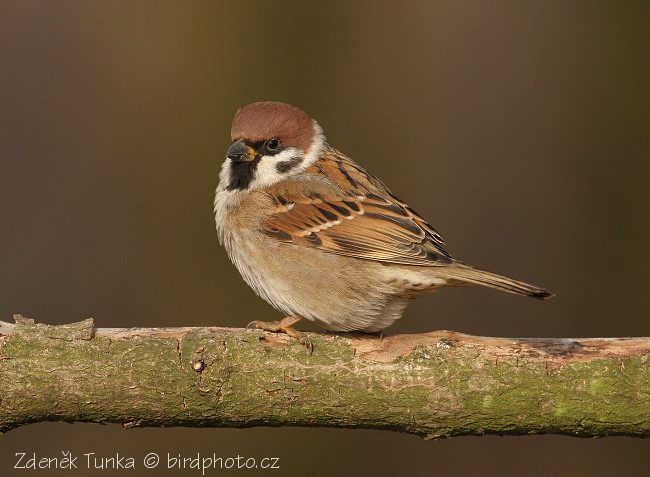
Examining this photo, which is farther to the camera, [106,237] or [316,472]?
[106,237]

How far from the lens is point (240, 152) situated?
4527mm

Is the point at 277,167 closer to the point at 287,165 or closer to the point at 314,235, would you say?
the point at 287,165

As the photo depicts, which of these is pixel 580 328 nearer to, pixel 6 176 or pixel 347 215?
pixel 347 215

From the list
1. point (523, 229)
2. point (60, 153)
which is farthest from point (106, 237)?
point (523, 229)

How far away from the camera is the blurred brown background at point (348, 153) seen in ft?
21.9

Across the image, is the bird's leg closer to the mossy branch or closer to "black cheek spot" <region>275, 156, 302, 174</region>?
the mossy branch

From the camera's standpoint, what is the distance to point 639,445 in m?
6.54

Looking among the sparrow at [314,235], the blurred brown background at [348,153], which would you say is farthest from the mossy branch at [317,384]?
the blurred brown background at [348,153]

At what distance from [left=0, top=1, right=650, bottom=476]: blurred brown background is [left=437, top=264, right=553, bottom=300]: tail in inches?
112

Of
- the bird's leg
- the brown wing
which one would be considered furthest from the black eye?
the bird's leg

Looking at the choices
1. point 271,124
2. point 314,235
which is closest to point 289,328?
point 314,235

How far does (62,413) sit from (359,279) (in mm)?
1724

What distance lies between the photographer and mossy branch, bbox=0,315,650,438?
3590 mm

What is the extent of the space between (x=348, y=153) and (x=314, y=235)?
3.27m
